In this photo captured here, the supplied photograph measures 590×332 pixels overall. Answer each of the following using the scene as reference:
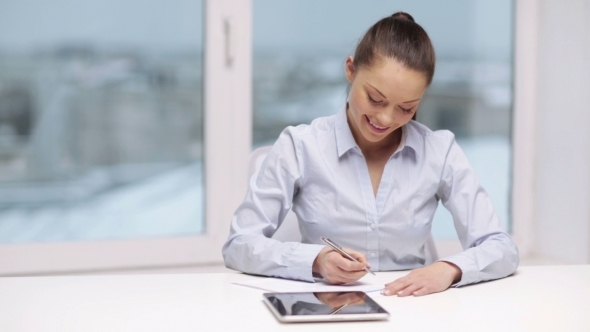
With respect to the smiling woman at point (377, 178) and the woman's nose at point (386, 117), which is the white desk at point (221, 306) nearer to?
the smiling woman at point (377, 178)

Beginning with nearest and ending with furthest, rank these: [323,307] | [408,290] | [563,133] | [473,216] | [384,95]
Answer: [323,307] < [408,290] < [384,95] < [473,216] < [563,133]

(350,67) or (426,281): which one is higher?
(350,67)

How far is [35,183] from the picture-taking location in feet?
7.80

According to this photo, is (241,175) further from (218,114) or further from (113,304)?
(113,304)

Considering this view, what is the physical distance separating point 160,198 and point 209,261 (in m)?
0.30

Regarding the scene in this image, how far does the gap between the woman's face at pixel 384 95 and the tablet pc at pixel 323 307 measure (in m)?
0.48

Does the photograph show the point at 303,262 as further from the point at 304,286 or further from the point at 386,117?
the point at 386,117

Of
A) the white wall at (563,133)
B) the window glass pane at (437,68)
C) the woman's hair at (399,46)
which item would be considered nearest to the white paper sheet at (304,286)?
the woman's hair at (399,46)

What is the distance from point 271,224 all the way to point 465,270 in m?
0.46

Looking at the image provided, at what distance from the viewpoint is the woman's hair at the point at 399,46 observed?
1.50 m

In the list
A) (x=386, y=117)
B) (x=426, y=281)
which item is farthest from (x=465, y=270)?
(x=386, y=117)

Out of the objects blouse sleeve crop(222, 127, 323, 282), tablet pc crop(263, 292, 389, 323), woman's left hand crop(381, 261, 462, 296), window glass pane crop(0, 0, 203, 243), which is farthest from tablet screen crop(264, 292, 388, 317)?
window glass pane crop(0, 0, 203, 243)

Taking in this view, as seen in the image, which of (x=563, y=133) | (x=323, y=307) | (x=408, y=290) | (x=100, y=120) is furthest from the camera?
(x=563, y=133)

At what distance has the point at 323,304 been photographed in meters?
1.07
